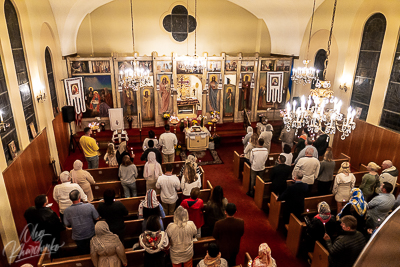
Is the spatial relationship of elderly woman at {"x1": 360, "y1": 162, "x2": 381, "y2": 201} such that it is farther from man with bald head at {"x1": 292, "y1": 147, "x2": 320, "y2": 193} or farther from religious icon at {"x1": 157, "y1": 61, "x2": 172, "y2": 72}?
A: religious icon at {"x1": 157, "y1": 61, "x2": 172, "y2": 72}

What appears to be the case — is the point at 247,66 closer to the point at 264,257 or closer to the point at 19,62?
the point at 19,62

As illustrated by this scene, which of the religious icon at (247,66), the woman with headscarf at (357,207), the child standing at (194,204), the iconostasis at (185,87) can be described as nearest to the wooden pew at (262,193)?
the woman with headscarf at (357,207)

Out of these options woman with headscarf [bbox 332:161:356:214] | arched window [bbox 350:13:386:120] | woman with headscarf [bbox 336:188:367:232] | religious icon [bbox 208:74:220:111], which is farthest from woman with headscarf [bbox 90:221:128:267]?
religious icon [bbox 208:74:220:111]

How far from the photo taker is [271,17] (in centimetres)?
1309

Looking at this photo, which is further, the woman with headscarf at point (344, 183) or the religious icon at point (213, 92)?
the religious icon at point (213, 92)

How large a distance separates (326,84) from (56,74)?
950 cm

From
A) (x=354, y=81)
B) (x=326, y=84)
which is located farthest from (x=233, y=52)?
(x=326, y=84)

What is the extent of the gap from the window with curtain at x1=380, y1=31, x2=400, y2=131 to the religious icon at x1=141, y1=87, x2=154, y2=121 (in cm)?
927

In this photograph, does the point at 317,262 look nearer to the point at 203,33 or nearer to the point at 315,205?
the point at 315,205

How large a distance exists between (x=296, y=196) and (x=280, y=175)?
879 mm

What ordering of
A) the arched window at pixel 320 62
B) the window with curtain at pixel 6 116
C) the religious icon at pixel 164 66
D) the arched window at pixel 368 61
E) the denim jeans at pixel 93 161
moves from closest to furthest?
the window with curtain at pixel 6 116 → the denim jeans at pixel 93 161 → the arched window at pixel 368 61 → the arched window at pixel 320 62 → the religious icon at pixel 164 66

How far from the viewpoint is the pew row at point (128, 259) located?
4.43m

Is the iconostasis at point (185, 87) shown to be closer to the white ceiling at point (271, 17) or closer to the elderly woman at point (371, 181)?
the white ceiling at point (271, 17)

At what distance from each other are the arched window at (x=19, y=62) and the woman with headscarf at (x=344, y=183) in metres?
8.07
